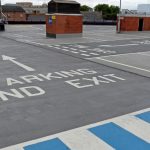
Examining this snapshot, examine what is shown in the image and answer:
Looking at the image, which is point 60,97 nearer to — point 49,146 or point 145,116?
point 145,116

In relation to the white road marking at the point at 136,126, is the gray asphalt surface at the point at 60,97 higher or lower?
higher

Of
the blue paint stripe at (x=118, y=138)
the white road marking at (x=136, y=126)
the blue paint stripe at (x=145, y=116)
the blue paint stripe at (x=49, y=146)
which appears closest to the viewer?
the blue paint stripe at (x=49, y=146)

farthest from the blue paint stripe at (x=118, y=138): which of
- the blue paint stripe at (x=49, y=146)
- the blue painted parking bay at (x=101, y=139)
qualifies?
the blue paint stripe at (x=49, y=146)

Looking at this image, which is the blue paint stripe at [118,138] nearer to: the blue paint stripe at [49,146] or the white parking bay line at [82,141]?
the white parking bay line at [82,141]

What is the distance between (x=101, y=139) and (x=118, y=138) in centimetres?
34

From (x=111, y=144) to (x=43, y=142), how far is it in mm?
1279

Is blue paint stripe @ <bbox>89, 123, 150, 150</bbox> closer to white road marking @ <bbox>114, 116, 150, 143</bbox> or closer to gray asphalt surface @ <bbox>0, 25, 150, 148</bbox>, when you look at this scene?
white road marking @ <bbox>114, 116, 150, 143</bbox>

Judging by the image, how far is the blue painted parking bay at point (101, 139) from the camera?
4.84 m

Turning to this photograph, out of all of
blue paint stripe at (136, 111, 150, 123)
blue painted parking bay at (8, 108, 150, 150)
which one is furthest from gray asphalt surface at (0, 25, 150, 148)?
blue paint stripe at (136, 111, 150, 123)

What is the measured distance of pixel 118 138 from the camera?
5172 mm

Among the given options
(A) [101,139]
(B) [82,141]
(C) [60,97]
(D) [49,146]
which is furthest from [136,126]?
(C) [60,97]

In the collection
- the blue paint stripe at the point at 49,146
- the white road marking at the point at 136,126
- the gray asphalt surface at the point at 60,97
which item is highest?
the gray asphalt surface at the point at 60,97

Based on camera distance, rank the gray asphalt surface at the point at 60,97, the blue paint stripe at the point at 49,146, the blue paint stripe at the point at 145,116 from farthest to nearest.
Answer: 1. the blue paint stripe at the point at 145,116
2. the gray asphalt surface at the point at 60,97
3. the blue paint stripe at the point at 49,146

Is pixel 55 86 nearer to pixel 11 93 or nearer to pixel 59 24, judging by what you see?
pixel 11 93
